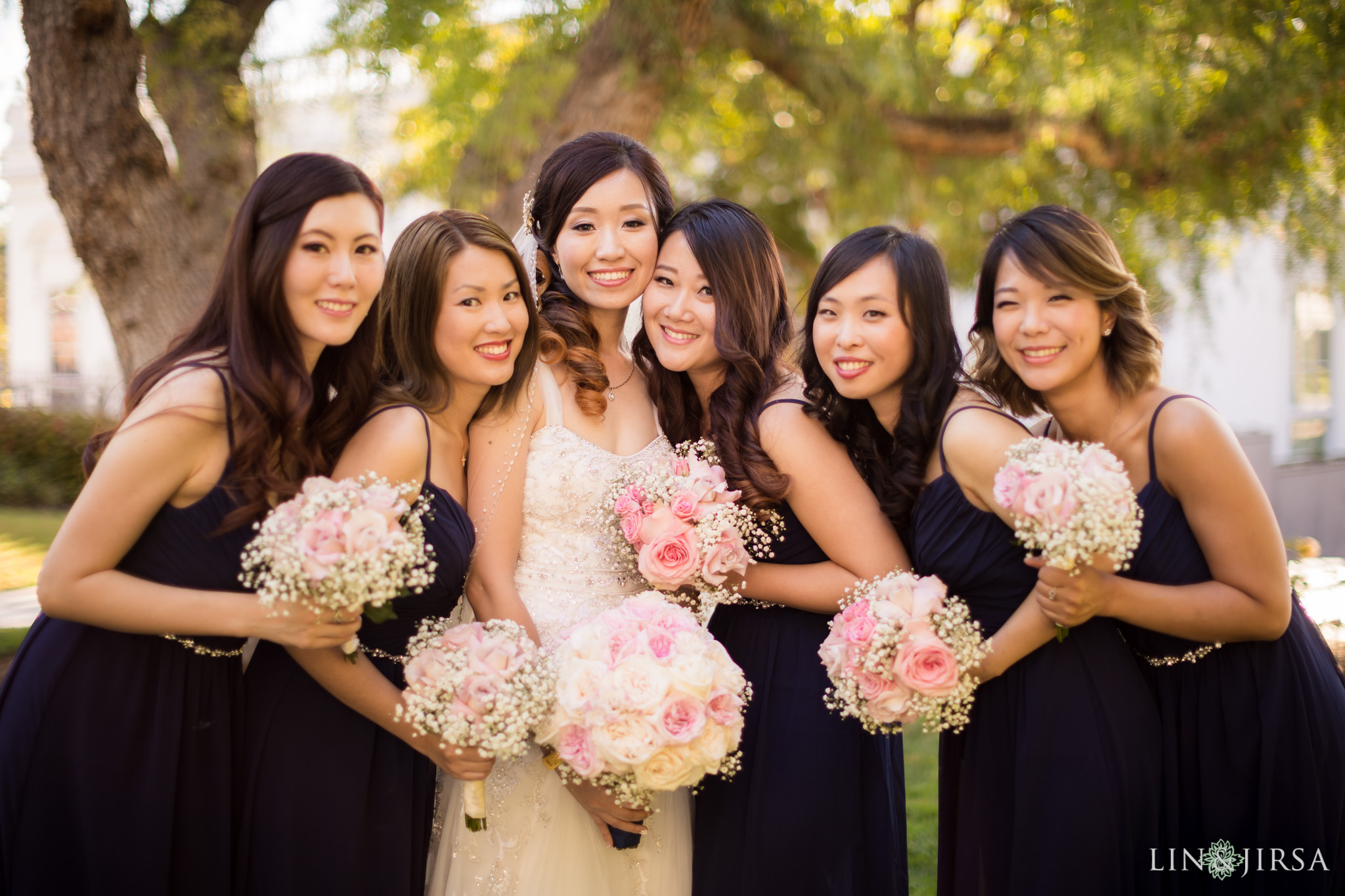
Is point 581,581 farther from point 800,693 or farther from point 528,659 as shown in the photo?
point 800,693

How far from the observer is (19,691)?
2.64 meters

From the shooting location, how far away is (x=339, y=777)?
284 cm

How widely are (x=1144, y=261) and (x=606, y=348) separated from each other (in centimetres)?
506

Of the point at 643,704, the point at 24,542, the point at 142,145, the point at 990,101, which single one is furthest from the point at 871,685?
the point at 24,542

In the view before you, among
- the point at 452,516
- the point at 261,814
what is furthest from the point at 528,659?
the point at 261,814

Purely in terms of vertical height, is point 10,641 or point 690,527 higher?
point 690,527

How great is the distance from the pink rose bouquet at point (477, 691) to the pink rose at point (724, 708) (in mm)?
469

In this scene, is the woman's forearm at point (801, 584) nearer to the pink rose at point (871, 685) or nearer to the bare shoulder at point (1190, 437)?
the pink rose at point (871, 685)

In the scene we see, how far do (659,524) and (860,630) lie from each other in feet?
2.34

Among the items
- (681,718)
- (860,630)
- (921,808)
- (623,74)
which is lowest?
(921,808)

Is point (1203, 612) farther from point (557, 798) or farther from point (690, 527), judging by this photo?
point (557, 798)

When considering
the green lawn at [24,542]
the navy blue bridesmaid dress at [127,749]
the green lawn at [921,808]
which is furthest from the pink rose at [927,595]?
the green lawn at [24,542]

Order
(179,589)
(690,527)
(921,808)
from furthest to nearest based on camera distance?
1. (921,808)
2. (690,527)
3. (179,589)

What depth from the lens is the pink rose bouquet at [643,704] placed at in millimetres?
2590
